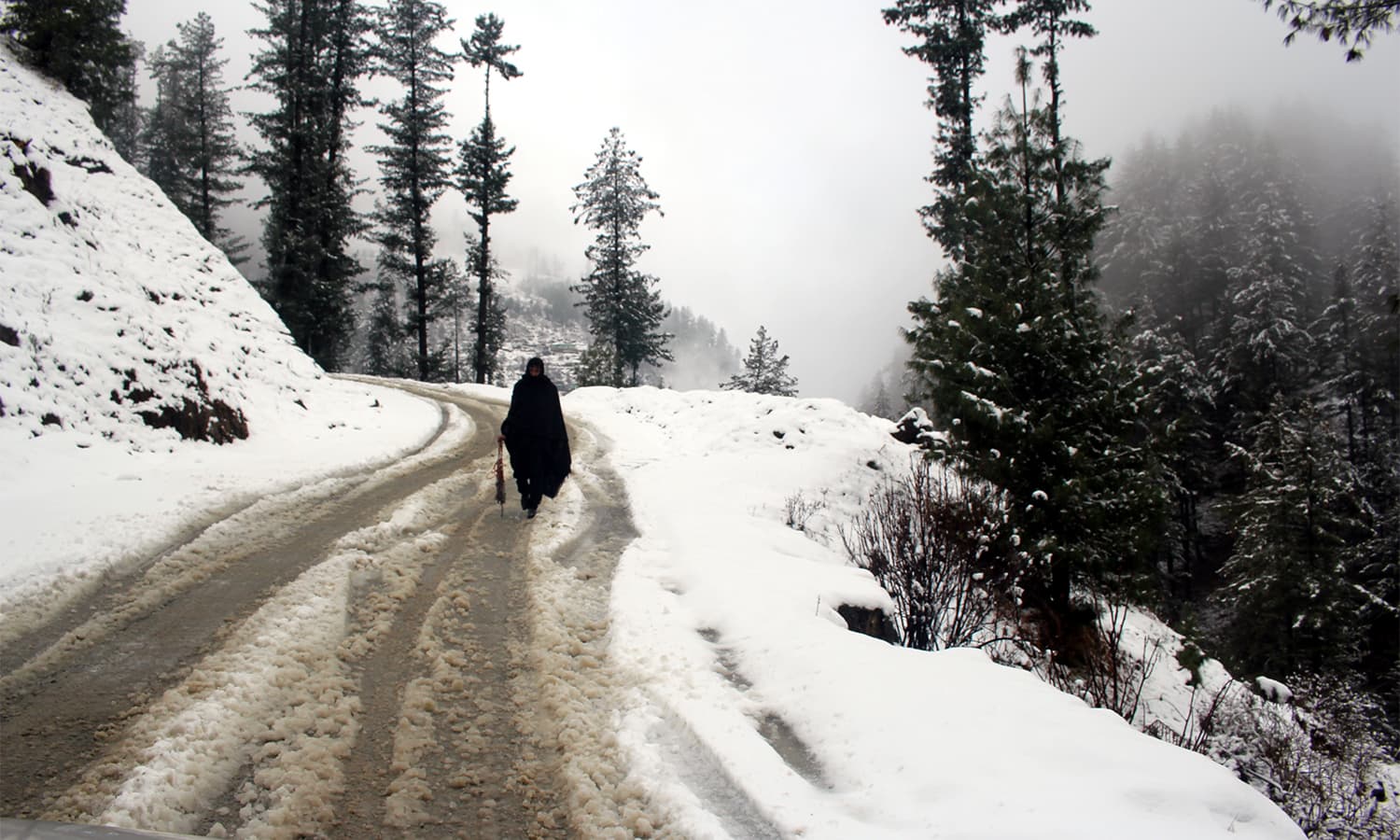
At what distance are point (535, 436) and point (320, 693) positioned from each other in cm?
449

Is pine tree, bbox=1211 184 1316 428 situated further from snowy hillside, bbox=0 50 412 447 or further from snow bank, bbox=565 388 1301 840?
snowy hillside, bbox=0 50 412 447

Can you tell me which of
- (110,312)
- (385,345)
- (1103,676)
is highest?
(385,345)

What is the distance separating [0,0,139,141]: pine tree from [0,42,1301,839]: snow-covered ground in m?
0.77

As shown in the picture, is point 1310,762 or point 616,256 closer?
point 1310,762

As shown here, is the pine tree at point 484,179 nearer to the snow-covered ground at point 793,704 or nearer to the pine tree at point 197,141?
the pine tree at point 197,141

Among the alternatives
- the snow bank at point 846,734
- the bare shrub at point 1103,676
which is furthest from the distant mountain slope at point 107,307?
the bare shrub at point 1103,676

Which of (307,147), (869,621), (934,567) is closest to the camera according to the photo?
(869,621)

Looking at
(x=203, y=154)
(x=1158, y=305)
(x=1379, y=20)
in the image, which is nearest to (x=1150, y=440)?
(x=1379, y=20)

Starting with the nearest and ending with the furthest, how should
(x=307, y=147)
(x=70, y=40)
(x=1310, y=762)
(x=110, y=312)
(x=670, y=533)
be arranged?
(x=1310, y=762), (x=670, y=533), (x=110, y=312), (x=70, y=40), (x=307, y=147)

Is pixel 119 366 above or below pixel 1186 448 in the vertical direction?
above

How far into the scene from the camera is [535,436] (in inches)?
297

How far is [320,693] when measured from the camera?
127 inches

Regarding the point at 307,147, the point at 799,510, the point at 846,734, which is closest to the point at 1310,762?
the point at 846,734

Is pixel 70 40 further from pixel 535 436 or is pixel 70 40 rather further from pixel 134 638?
pixel 134 638
